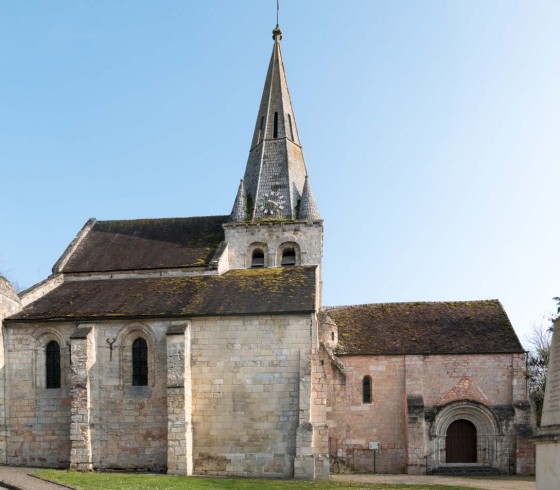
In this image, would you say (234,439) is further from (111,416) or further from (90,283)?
(90,283)

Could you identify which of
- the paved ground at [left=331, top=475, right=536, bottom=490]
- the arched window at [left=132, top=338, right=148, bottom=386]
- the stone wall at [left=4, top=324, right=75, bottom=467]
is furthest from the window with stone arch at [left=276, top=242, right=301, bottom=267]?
the stone wall at [left=4, top=324, right=75, bottom=467]

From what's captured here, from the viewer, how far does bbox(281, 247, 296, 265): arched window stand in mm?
28391

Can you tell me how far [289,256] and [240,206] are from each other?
3.40 m

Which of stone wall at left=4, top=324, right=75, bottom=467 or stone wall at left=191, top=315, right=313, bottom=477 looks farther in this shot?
stone wall at left=4, top=324, right=75, bottom=467

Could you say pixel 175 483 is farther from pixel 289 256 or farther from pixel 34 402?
pixel 289 256

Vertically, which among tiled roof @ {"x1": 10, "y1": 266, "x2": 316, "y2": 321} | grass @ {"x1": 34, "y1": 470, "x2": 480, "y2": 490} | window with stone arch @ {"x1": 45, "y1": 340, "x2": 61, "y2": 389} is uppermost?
tiled roof @ {"x1": 10, "y1": 266, "x2": 316, "y2": 321}

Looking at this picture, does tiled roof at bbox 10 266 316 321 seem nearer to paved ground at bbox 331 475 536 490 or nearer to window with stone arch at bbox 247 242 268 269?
window with stone arch at bbox 247 242 268 269

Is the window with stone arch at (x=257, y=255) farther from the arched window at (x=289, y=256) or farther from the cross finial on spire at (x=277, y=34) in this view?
the cross finial on spire at (x=277, y=34)

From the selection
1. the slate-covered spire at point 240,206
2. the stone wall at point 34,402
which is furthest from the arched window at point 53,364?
the slate-covered spire at point 240,206

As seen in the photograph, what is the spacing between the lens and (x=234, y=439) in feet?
70.2

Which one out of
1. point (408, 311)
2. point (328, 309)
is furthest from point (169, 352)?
point (408, 311)

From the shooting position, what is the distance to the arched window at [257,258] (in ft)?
93.6

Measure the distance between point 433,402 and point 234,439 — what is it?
904cm

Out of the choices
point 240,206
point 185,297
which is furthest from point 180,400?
point 240,206
